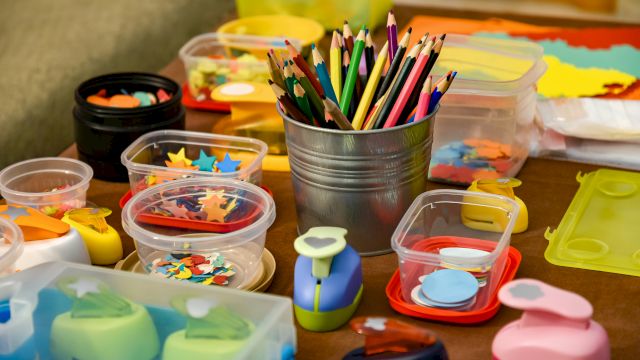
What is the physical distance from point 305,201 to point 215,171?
0.12m

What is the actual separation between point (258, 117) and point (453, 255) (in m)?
0.33

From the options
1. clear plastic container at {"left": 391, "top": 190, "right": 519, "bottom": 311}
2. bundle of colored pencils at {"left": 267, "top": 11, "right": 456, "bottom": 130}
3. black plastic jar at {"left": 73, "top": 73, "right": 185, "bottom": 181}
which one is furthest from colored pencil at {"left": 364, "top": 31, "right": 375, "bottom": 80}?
black plastic jar at {"left": 73, "top": 73, "right": 185, "bottom": 181}

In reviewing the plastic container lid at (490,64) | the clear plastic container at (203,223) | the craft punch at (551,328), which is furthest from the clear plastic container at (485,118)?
the craft punch at (551,328)

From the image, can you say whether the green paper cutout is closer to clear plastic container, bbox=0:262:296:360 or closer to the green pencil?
clear plastic container, bbox=0:262:296:360

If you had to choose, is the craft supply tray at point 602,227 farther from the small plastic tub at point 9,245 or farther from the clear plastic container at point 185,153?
the small plastic tub at point 9,245

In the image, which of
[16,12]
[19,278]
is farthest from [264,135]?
[16,12]

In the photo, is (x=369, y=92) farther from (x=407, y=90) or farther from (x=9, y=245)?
(x=9, y=245)

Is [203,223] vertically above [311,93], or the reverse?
[311,93]

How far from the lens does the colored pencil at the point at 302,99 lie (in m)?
0.72

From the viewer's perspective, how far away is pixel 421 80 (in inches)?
29.8

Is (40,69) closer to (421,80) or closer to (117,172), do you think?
(117,172)

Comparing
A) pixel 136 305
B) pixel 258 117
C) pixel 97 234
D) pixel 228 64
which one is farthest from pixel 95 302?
pixel 228 64

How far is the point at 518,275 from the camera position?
741 mm

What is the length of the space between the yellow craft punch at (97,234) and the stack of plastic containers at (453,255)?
0.77ft
